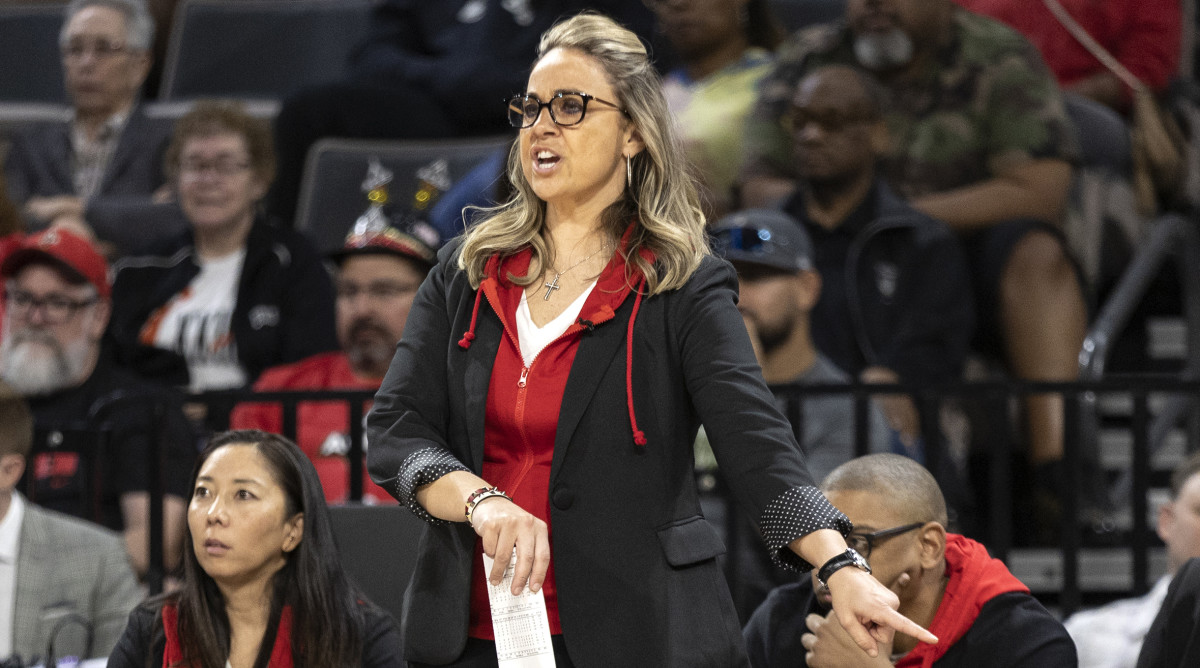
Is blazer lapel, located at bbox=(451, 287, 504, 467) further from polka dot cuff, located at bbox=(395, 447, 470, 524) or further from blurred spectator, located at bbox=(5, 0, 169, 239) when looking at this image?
blurred spectator, located at bbox=(5, 0, 169, 239)

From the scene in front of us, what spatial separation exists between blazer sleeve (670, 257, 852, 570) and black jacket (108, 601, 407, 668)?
4.15 ft

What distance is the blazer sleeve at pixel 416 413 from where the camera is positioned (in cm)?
196

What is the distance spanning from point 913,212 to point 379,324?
1.90m

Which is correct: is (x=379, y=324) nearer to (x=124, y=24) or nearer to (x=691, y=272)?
(x=124, y=24)

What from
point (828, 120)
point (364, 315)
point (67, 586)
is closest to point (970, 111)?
point (828, 120)

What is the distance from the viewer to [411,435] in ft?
6.57

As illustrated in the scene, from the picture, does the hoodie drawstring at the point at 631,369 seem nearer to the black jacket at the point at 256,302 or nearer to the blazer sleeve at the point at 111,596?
the blazer sleeve at the point at 111,596

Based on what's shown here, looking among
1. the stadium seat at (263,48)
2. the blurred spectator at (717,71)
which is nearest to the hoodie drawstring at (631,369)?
the blurred spectator at (717,71)

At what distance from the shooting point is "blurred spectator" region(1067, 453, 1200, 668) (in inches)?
138

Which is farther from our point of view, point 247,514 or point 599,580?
point 247,514

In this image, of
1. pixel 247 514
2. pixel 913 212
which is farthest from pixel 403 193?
pixel 247 514

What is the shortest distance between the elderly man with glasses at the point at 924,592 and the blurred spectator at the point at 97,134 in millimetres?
Answer: 4335

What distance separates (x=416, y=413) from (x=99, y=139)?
5165 millimetres

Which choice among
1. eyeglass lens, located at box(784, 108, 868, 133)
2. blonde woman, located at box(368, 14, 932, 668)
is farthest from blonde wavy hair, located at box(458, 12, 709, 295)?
eyeglass lens, located at box(784, 108, 868, 133)
